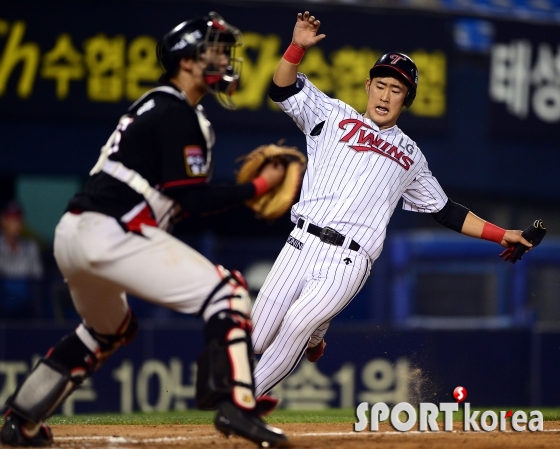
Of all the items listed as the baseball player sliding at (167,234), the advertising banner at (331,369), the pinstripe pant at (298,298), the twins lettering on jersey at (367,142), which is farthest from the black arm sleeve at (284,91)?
the advertising banner at (331,369)

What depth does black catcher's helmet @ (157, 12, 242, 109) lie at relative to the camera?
14.8 ft

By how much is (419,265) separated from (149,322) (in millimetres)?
3267

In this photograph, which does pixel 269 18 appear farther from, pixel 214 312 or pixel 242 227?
pixel 214 312

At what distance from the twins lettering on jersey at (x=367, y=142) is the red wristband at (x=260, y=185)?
1.21m

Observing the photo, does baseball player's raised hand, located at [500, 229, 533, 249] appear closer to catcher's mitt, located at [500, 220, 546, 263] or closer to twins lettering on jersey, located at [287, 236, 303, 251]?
catcher's mitt, located at [500, 220, 546, 263]

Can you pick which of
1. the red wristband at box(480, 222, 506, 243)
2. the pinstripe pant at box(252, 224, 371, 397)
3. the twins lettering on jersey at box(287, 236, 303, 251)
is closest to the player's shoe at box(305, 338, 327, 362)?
the pinstripe pant at box(252, 224, 371, 397)

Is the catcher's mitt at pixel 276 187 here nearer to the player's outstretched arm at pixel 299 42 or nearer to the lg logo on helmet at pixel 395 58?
the player's outstretched arm at pixel 299 42

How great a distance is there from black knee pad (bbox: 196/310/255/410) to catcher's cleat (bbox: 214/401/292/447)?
0.03m

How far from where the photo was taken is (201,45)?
4.49 meters

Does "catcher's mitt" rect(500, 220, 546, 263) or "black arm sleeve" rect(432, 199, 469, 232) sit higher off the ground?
"black arm sleeve" rect(432, 199, 469, 232)

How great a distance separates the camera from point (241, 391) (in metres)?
4.26

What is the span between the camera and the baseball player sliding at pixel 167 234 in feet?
14.0

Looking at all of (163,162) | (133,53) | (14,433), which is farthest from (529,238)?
(133,53)

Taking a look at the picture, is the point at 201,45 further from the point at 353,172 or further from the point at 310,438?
the point at 310,438
